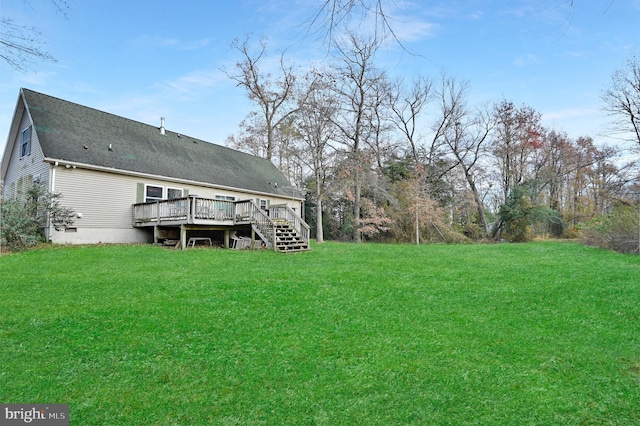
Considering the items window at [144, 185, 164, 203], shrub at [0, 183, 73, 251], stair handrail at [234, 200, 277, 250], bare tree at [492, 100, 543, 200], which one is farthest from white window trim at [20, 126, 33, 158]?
bare tree at [492, 100, 543, 200]

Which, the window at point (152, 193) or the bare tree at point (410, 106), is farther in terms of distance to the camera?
the bare tree at point (410, 106)

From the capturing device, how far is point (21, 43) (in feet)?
11.6

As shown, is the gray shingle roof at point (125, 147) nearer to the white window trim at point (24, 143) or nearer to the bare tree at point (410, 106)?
the white window trim at point (24, 143)

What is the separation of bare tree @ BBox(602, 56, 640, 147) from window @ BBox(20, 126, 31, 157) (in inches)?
1043

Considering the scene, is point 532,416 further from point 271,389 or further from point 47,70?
point 47,70

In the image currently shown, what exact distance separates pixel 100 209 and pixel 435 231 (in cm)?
1738

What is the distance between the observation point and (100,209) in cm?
1255

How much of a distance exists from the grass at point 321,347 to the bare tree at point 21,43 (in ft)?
10.6

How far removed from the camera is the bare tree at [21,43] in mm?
3380

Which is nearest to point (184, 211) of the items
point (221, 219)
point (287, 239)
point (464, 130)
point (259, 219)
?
point (221, 219)

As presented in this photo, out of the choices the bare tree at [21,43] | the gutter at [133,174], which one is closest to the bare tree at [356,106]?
the gutter at [133,174]

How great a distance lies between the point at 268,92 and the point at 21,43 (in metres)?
24.5

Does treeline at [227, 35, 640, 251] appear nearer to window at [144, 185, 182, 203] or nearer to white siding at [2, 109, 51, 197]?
window at [144, 185, 182, 203]

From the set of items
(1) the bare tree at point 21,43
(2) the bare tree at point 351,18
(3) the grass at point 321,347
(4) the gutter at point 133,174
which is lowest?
(3) the grass at point 321,347
